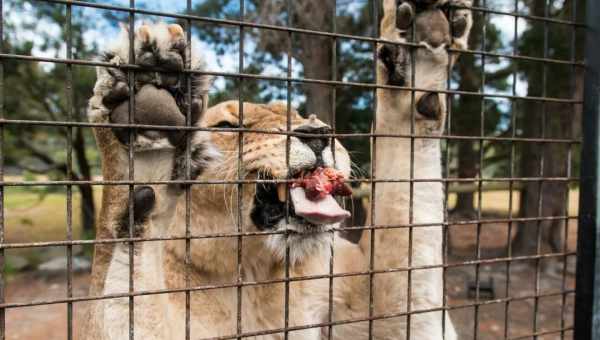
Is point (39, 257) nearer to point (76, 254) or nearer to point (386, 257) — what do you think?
point (76, 254)

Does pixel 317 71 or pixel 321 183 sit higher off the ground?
pixel 317 71

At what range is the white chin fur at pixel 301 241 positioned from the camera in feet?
6.04

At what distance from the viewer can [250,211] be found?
200 centimetres

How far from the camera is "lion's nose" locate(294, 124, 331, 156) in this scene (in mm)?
1699

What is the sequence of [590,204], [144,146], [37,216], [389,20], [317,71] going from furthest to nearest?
1. [37,216]
2. [317,71]
3. [389,20]
4. [590,204]
5. [144,146]

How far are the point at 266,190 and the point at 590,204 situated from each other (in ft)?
4.12

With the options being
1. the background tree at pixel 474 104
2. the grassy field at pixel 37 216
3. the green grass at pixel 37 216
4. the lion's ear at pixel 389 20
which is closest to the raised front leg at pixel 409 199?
the lion's ear at pixel 389 20

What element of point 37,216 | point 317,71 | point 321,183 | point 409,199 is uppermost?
point 317,71

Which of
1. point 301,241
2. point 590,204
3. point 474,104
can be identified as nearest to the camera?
point 301,241

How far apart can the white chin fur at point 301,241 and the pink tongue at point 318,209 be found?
0.11 m

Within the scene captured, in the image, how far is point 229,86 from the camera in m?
4.77

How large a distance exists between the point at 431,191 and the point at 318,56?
3.37 m

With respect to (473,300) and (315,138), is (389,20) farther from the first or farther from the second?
(473,300)

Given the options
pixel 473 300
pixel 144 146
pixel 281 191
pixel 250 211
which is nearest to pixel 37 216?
pixel 473 300
